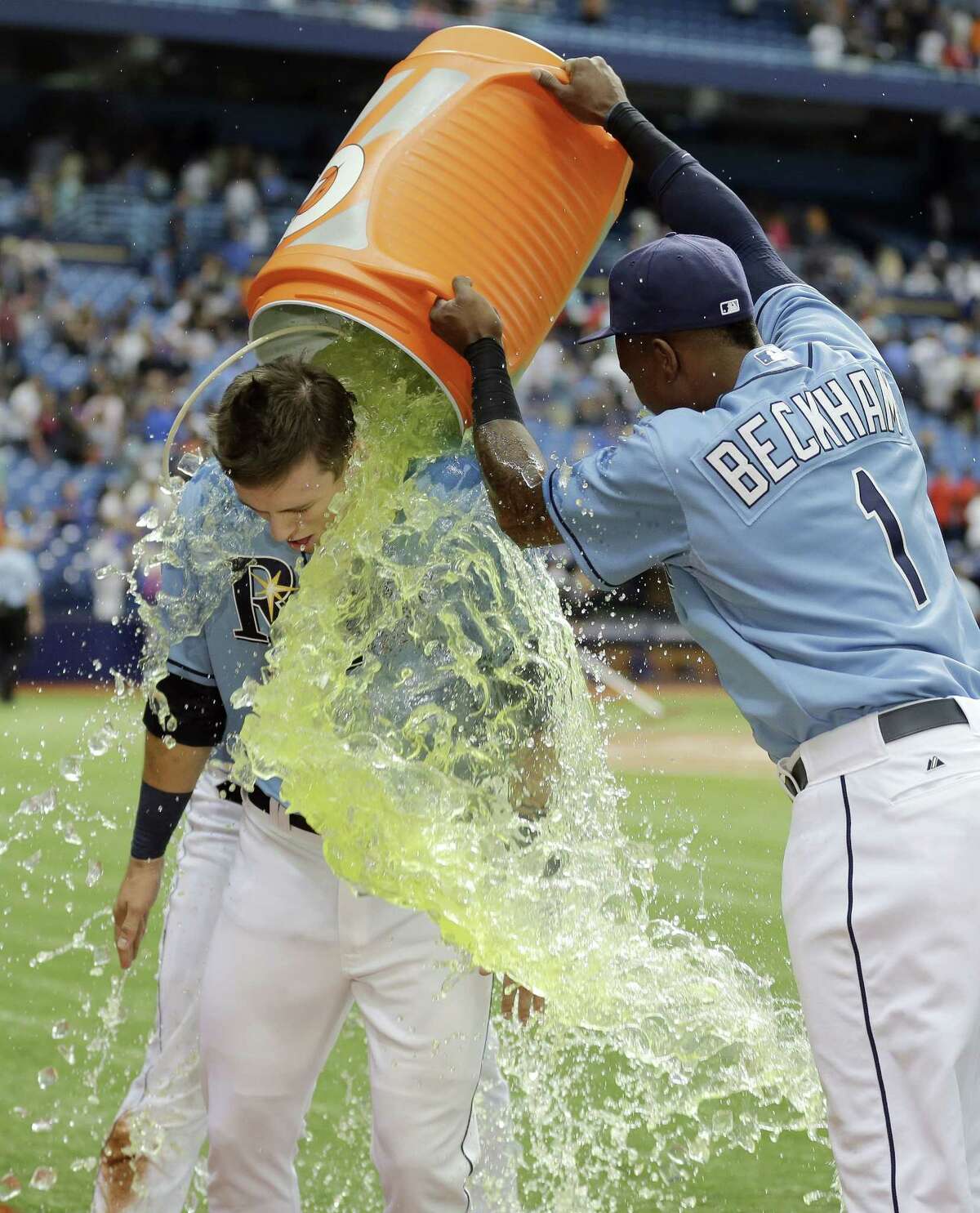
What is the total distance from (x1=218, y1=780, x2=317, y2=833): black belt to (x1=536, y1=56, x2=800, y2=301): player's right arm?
1.45 meters

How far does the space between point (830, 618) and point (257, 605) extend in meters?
1.15

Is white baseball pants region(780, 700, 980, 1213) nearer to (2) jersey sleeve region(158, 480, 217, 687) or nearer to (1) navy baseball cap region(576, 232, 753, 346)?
(1) navy baseball cap region(576, 232, 753, 346)

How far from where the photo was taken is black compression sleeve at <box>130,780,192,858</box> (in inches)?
131

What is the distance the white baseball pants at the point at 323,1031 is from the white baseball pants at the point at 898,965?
0.71 metres

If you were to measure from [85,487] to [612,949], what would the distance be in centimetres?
1296

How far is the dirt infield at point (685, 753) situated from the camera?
36.1ft

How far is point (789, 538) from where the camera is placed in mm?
2678

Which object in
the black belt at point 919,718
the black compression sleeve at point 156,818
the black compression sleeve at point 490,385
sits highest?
the black compression sleeve at point 490,385

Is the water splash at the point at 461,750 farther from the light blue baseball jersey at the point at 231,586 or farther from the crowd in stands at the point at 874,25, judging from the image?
the crowd in stands at the point at 874,25

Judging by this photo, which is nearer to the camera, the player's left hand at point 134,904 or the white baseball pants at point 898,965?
the white baseball pants at point 898,965

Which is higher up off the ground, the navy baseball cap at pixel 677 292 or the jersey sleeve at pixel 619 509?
the navy baseball cap at pixel 677 292

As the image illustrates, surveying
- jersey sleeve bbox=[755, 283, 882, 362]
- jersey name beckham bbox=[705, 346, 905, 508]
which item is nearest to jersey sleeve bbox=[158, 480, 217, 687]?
jersey name beckham bbox=[705, 346, 905, 508]

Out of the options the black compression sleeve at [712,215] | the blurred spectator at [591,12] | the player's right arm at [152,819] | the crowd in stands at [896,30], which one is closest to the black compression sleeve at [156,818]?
the player's right arm at [152,819]

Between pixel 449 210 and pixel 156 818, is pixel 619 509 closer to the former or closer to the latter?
pixel 449 210
